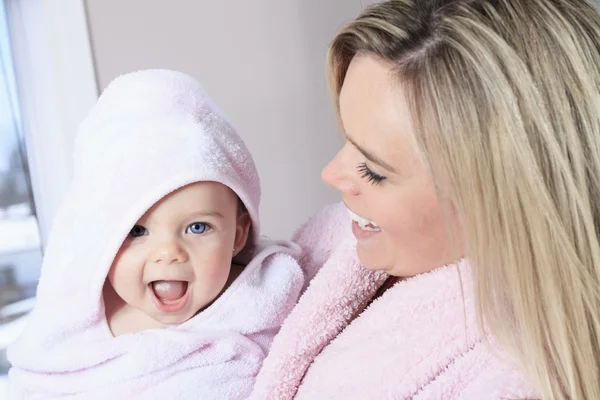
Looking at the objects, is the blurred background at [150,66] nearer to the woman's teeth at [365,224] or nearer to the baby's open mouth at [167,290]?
the baby's open mouth at [167,290]

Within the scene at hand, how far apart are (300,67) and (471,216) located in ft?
3.96

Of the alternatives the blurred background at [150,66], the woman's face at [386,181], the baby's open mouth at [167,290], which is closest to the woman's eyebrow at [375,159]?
the woman's face at [386,181]

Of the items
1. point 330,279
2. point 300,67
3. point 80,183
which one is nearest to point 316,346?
point 330,279

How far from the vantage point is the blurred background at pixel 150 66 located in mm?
1692

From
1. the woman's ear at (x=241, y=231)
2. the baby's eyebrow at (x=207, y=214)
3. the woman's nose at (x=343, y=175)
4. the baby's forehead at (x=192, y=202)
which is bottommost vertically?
the woman's ear at (x=241, y=231)

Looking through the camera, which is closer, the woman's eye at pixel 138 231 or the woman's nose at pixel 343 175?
the woman's nose at pixel 343 175

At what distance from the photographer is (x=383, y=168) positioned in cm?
85

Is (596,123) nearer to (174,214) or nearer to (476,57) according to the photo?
(476,57)

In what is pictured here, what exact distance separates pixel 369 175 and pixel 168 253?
12.9 inches

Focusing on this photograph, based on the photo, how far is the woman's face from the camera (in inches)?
32.5

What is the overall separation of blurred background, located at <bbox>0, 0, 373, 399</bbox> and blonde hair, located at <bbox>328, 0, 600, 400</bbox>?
1.06m

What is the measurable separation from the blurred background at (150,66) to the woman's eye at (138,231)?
0.70 meters

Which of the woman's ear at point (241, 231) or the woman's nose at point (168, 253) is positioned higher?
the woman's nose at point (168, 253)

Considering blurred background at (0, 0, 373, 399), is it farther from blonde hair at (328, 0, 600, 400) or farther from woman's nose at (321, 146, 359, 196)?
blonde hair at (328, 0, 600, 400)
